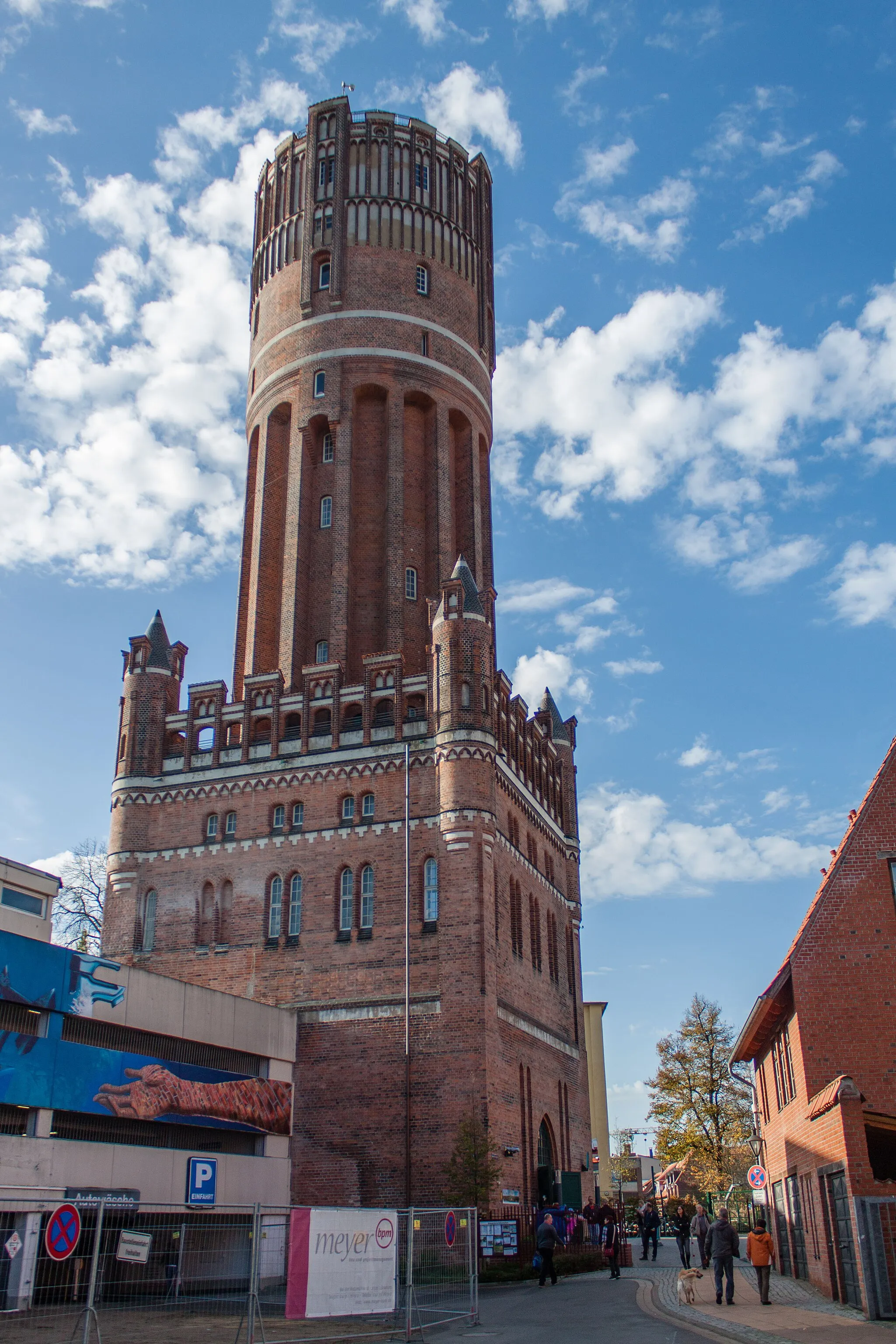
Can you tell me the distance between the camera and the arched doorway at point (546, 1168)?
36.6 metres

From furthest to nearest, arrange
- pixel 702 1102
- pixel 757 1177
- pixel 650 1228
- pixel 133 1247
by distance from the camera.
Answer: pixel 702 1102, pixel 650 1228, pixel 757 1177, pixel 133 1247

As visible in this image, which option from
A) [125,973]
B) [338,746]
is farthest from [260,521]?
[125,973]

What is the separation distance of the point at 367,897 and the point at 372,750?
4370 millimetres

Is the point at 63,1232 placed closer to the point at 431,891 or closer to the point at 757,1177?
the point at 757,1177

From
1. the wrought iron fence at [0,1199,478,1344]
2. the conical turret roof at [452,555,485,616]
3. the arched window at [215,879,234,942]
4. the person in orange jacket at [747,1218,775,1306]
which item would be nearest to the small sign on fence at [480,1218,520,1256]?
the wrought iron fence at [0,1199,478,1344]

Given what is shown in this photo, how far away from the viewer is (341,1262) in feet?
52.4

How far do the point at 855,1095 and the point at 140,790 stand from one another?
83.7 ft

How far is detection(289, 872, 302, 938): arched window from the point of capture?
3588 cm

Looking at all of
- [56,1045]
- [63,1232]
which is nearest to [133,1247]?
[63,1232]

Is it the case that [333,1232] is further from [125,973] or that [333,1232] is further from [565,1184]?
[565,1184]

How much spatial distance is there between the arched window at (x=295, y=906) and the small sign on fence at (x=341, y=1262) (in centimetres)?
1907

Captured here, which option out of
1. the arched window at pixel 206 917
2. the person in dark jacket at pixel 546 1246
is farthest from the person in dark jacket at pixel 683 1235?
the arched window at pixel 206 917

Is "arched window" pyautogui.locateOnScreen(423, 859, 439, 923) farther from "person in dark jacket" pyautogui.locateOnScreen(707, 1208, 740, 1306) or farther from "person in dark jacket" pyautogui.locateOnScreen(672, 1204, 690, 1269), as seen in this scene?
"person in dark jacket" pyautogui.locateOnScreen(707, 1208, 740, 1306)

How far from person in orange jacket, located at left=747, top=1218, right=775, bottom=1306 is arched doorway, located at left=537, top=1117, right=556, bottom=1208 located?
14.8 metres
